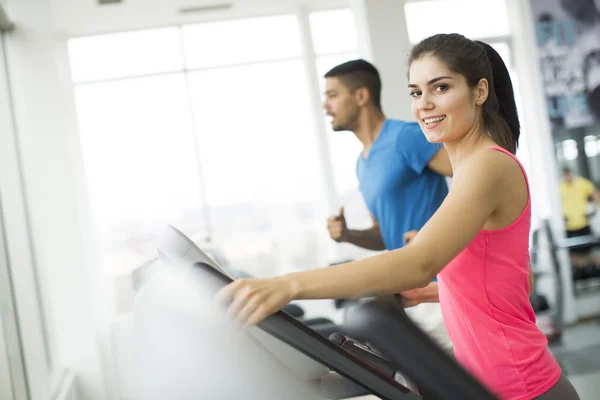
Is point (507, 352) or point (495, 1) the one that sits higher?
point (495, 1)

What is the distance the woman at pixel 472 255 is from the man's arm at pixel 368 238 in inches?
45.5

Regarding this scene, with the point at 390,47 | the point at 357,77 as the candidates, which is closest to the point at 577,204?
the point at 390,47

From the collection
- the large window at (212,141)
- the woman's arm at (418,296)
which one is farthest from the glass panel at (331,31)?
the woman's arm at (418,296)

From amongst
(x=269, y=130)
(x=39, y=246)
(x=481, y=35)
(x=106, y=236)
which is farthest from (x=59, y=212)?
(x=481, y=35)

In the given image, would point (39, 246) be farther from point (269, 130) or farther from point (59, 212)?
point (269, 130)

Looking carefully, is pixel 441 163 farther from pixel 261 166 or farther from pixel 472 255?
pixel 261 166

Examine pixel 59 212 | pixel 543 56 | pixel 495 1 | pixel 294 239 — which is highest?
pixel 495 1

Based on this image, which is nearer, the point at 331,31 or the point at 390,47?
the point at 390,47

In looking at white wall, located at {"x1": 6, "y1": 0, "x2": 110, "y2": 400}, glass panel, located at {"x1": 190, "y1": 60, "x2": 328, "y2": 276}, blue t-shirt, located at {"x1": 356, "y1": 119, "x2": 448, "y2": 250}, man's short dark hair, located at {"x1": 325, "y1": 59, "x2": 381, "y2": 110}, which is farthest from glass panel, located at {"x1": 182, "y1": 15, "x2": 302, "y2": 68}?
blue t-shirt, located at {"x1": 356, "y1": 119, "x2": 448, "y2": 250}

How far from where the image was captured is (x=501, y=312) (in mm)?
1054

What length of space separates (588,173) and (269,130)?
3129mm

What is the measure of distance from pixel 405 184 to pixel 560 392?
115 centimetres

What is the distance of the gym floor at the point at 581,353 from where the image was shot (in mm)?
3733

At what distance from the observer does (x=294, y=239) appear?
22.4 ft
